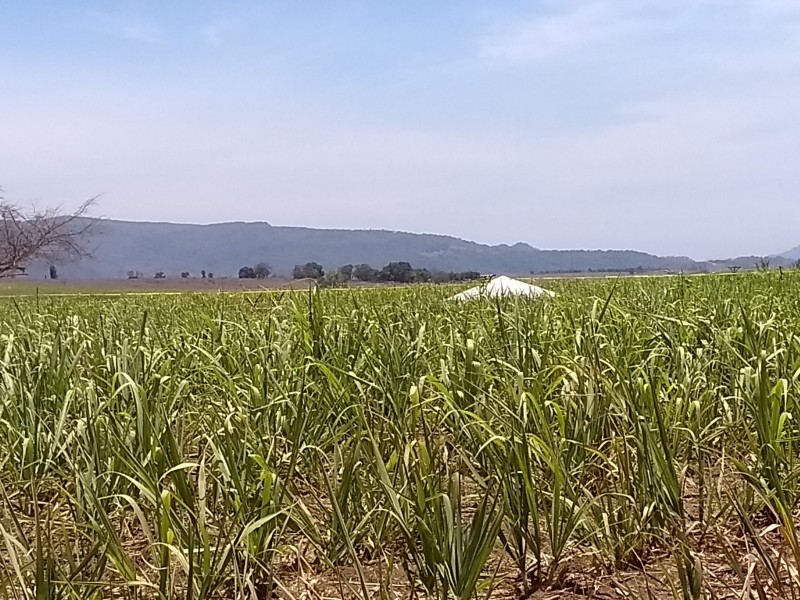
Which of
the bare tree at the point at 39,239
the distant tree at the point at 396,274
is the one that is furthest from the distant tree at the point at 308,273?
the bare tree at the point at 39,239

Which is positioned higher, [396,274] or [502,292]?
[396,274]

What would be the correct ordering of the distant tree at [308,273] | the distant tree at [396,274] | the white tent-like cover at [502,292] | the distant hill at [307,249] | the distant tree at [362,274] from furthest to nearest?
1. the distant hill at [307,249]
2. the distant tree at [396,274]
3. the distant tree at [362,274]
4. the white tent-like cover at [502,292]
5. the distant tree at [308,273]

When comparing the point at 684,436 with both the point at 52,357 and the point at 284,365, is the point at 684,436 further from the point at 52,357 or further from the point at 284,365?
the point at 52,357

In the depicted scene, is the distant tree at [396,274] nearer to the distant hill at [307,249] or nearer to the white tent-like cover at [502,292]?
the white tent-like cover at [502,292]

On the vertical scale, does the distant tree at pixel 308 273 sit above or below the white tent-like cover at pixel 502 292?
above

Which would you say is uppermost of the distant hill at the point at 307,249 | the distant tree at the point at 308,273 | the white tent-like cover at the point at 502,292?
the distant hill at the point at 307,249

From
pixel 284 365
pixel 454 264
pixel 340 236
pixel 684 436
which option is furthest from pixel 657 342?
pixel 340 236

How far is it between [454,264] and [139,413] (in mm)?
142717

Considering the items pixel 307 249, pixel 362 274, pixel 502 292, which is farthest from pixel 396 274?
pixel 307 249

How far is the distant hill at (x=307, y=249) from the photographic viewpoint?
14588cm

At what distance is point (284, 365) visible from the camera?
103 inches

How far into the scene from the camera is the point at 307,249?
162m

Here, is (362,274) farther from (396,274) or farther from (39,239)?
(39,239)

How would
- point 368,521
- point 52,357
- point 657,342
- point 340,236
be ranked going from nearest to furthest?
1. point 368,521
2. point 52,357
3. point 657,342
4. point 340,236
